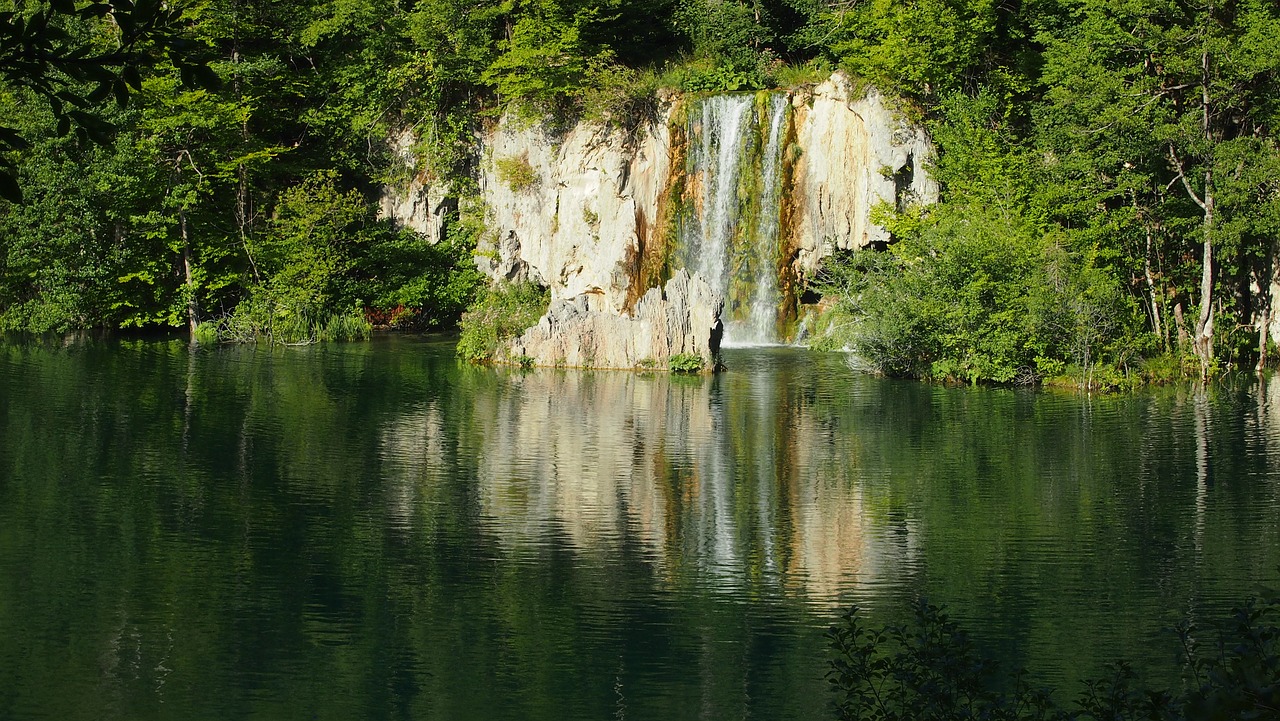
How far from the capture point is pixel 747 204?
31688mm

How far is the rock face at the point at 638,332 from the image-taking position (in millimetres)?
26062

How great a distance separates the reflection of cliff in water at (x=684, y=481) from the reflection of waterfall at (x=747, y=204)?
7.56 metres

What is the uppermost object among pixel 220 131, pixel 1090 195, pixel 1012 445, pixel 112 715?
pixel 220 131

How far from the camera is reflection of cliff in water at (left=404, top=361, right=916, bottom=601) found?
1255cm

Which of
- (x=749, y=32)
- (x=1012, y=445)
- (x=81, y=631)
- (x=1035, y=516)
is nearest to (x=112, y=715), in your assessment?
(x=81, y=631)

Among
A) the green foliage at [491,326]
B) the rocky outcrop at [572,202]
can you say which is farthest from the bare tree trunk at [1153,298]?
the green foliage at [491,326]

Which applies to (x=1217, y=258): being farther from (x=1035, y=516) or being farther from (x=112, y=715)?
(x=112, y=715)

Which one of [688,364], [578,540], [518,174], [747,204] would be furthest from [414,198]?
[578,540]

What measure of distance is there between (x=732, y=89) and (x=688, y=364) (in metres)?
9.27

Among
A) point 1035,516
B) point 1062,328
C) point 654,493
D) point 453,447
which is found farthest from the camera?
point 1062,328

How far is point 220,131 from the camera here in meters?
33.0

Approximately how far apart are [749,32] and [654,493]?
20439 mm

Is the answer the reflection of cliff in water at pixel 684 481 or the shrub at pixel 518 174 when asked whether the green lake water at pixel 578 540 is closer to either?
the reflection of cliff in water at pixel 684 481

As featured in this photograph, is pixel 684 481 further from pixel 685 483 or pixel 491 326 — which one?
pixel 491 326
